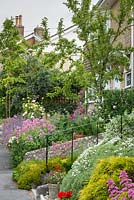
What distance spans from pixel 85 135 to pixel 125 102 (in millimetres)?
1719

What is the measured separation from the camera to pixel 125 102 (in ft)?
52.1

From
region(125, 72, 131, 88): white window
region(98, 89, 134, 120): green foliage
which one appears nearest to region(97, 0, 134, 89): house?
region(125, 72, 131, 88): white window

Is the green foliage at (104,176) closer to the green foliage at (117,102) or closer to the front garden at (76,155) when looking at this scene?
the front garden at (76,155)

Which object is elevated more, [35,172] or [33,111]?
[33,111]

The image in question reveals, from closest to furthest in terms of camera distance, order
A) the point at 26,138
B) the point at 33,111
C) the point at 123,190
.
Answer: the point at 123,190, the point at 26,138, the point at 33,111

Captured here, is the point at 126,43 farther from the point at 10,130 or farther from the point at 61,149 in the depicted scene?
the point at 61,149

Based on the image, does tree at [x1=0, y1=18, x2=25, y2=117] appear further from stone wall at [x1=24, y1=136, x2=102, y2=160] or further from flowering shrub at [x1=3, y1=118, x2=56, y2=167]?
stone wall at [x1=24, y1=136, x2=102, y2=160]

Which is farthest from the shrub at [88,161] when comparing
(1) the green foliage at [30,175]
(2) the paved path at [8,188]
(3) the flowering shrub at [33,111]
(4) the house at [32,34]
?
(4) the house at [32,34]

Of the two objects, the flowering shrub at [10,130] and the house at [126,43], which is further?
the house at [126,43]

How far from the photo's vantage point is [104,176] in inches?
278

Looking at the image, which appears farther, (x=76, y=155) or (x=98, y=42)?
(x=98, y=42)

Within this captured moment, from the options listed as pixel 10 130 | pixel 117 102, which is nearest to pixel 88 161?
pixel 117 102

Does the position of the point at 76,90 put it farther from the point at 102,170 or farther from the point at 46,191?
the point at 102,170

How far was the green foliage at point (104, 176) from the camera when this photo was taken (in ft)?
22.5
